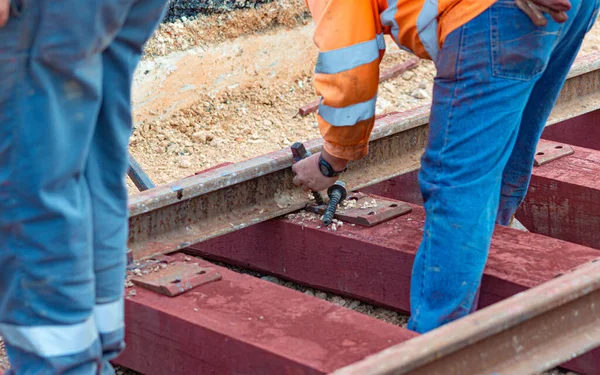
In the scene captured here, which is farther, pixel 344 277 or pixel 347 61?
pixel 344 277

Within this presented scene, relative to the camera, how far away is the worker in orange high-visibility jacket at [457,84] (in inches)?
121

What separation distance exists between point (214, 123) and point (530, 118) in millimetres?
3475

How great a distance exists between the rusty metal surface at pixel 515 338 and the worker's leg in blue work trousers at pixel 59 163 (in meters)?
0.71

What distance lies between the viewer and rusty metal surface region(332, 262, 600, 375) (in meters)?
2.54

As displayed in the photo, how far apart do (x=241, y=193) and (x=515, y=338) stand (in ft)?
5.28

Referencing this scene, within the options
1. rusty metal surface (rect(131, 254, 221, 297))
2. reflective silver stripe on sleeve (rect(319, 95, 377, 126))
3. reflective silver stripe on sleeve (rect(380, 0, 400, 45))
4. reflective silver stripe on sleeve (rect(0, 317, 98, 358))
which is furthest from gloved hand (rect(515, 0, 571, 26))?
reflective silver stripe on sleeve (rect(0, 317, 98, 358))

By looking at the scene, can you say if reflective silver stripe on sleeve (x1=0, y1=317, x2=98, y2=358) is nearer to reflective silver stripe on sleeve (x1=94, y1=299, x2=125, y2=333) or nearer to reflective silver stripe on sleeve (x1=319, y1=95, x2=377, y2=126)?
reflective silver stripe on sleeve (x1=94, y1=299, x2=125, y2=333)

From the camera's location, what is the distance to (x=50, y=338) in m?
2.28

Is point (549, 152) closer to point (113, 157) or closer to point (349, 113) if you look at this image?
point (349, 113)

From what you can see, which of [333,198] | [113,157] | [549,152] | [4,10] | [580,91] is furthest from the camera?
[580,91]

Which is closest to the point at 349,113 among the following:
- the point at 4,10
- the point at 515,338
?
the point at 515,338

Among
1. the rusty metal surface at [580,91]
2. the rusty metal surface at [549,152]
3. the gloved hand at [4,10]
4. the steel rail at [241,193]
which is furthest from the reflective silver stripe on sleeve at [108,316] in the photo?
the rusty metal surface at [580,91]

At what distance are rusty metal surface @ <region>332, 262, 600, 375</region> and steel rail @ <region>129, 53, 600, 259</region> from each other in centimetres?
141

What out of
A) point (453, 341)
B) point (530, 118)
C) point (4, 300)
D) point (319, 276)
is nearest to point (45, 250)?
point (4, 300)
